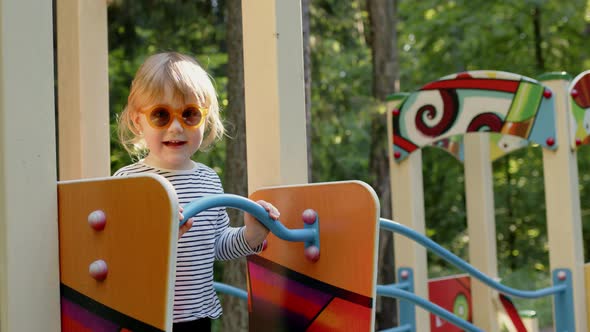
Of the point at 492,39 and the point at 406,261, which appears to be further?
the point at 492,39

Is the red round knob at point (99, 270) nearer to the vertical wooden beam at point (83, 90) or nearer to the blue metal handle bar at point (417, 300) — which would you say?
the vertical wooden beam at point (83, 90)

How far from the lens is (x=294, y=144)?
265 centimetres

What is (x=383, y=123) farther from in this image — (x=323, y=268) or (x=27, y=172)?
(x=27, y=172)

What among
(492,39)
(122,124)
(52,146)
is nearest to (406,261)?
(122,124)

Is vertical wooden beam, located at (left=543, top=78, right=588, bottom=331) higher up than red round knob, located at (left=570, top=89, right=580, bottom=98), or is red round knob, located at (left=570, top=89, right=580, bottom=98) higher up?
red round knob, located at (left=570, top=89, right=580, bottom=98)

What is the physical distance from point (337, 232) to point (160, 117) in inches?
23.4

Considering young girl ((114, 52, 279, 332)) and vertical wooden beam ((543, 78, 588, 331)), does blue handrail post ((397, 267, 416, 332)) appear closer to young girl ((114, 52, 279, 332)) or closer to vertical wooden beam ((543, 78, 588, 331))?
vertical wooden beam ((543, 78, 588, 331))

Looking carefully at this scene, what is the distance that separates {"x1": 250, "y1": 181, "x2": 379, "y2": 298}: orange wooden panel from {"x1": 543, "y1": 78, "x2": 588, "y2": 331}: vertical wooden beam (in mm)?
2900

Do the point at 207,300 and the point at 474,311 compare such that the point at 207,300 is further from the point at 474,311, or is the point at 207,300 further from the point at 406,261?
the point at 474,311

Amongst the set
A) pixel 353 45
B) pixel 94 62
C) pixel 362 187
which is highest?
pixel 353 45

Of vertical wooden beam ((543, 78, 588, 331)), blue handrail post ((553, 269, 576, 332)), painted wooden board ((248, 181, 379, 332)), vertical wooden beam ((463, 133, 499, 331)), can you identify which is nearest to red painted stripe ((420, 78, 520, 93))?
vertical wooden beam ((543, 78, 588, 331))

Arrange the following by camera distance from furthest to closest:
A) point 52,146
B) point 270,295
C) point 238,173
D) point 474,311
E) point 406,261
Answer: point 238,173, point 474,311, point 406,261, point 270,295, point 52,146

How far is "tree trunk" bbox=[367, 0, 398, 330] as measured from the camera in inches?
362

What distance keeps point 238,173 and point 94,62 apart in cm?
365
